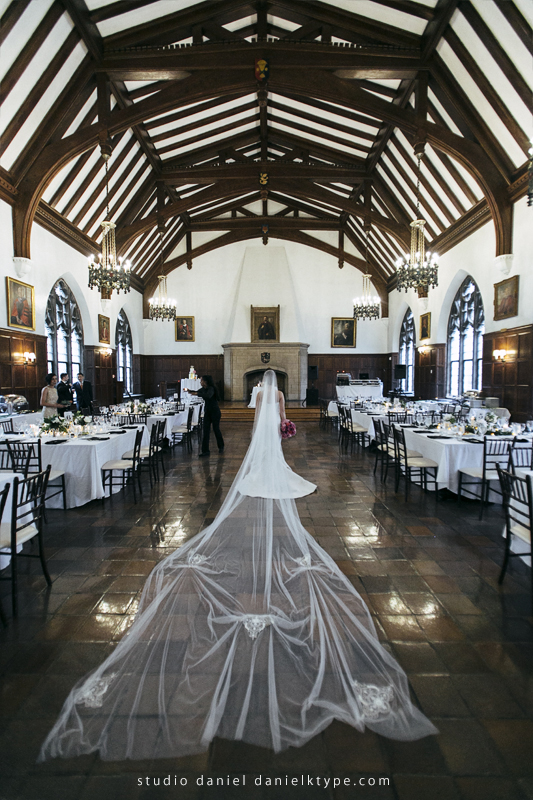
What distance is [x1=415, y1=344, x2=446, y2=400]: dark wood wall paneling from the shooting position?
1303cm

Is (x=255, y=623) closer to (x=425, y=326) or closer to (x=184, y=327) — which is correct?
(x=425, y=326)

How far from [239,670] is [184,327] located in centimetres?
1777

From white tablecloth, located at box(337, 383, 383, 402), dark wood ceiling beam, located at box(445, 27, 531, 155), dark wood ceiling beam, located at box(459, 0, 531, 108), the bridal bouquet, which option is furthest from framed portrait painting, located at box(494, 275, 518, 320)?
white tablecloth, located at box(337, 383, 383, 402)

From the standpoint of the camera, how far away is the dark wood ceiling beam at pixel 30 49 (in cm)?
646

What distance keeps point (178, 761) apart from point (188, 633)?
757 millimetres

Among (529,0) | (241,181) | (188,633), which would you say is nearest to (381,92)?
(529,0)

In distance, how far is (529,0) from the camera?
5.66 metres

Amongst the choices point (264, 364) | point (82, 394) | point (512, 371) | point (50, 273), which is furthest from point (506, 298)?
point (50, 273)

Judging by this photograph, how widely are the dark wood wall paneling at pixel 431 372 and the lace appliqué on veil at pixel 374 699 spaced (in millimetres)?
12157

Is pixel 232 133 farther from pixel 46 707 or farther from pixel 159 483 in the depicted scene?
pixel 46 707

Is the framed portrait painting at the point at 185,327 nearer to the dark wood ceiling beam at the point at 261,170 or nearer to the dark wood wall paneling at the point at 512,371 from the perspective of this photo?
the dark wood ceiling beam at the point at 261,170

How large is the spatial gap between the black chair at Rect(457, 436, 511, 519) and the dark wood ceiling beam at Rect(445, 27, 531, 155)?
18.9 ft

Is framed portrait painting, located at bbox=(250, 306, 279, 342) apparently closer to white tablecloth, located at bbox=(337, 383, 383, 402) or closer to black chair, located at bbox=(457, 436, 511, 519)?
white tablecloth, located at bbox=(337, 383, 383, 402)

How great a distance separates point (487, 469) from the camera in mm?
4754
